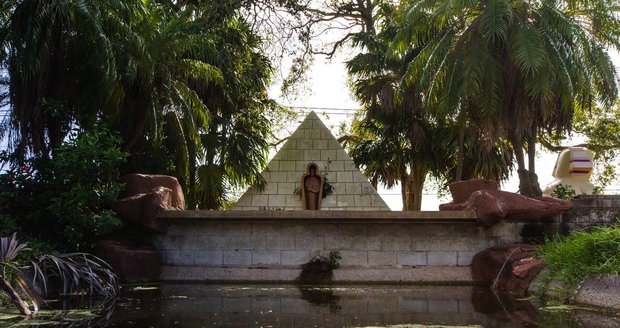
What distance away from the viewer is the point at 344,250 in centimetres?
1291

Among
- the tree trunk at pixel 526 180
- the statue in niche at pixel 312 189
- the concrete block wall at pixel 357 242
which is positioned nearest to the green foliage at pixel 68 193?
the concrete block wall at pixel 357 242

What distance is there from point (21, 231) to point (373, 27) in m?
18.0

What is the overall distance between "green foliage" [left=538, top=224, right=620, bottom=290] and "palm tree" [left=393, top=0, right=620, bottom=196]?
5.17 metres

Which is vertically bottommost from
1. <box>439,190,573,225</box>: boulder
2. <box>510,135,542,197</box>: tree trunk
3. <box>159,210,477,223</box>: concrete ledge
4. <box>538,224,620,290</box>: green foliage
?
<box>538,224,620,290</box>: green foliage

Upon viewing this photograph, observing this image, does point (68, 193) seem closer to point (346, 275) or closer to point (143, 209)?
point (143, 209)

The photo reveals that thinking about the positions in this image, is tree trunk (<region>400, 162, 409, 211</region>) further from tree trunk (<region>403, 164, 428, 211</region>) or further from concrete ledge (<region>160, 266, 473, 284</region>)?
concrete ledge (<region>160, 266, 473, 284</region>)

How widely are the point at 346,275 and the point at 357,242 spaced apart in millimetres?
678

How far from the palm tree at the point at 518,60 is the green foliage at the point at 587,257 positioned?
204 inches

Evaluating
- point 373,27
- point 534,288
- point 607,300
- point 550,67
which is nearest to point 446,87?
point 550,67

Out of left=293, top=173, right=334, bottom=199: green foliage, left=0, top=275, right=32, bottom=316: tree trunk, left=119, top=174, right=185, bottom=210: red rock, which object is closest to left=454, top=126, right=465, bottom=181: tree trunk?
left=293, top=173, right=334, bottom=199: green foliage

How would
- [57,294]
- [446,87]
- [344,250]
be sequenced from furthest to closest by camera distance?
[446,87] < [344,250] < [57,294]

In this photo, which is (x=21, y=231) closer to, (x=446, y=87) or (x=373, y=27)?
(x=446, y=87)

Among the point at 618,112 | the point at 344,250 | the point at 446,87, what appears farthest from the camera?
the point at 618,112

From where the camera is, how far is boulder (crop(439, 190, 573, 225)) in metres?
12.4
